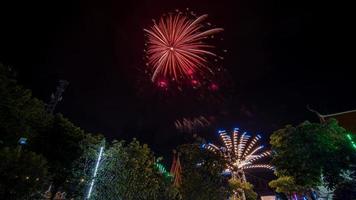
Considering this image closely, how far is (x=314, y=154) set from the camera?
25141mm

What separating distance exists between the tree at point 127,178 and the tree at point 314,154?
473 inches

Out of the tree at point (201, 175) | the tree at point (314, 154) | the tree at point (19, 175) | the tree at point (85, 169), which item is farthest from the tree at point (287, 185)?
the tree at point (19, 175)

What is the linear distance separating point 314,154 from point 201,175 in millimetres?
11708

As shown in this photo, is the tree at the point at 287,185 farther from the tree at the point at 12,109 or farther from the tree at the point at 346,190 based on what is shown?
the tree at the point at 12,109

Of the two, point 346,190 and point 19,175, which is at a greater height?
point 346,190

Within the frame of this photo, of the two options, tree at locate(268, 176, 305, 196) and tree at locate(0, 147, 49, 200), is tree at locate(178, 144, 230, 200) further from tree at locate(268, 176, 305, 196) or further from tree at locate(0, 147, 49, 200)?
tree at locate(268, 176, 305, 196)

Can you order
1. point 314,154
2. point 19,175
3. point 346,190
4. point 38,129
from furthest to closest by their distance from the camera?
point 38,129 < point 314,154 < point 346,190 < point 19,175

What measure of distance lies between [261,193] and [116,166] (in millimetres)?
40392

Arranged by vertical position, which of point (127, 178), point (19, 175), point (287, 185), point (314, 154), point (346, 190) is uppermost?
point (314, 154)

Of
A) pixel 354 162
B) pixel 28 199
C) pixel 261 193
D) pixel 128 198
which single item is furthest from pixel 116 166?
pixel 261 193

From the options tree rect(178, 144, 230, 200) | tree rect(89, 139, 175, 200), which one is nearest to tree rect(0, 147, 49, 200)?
tree rect(89, 139, 175, 200)

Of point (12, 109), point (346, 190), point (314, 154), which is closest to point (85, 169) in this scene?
point (12, 109)

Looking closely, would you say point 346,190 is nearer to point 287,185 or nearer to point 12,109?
point 287,185

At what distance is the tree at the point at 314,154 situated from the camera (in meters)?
24.3
